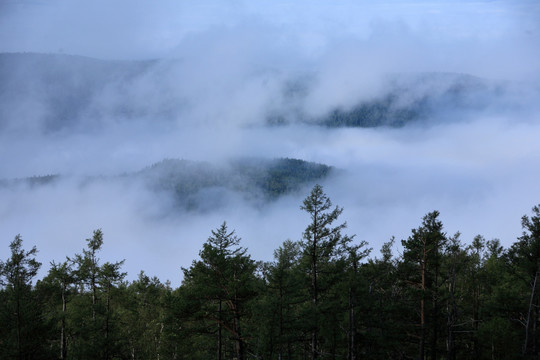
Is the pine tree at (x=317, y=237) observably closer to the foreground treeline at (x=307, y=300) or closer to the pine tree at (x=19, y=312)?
the foreground treeline at (x=307, y=300)

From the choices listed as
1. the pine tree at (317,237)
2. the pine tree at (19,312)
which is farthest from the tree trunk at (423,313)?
the pine tree at (19,312)

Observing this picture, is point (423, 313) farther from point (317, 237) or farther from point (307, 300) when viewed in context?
point (317, 237)

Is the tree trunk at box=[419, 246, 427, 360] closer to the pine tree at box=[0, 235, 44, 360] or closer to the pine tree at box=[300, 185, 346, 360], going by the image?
the pine tree at box=[300, 185, 346, 360]

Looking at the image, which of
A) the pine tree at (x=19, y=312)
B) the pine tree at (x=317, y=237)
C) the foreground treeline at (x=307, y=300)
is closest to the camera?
the foreground treeline at (x=307, y=300)

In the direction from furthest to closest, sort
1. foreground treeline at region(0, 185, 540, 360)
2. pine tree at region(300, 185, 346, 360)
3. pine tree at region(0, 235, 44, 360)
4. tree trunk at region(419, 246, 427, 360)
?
pine tree at region(0, 235, 44, 360) < tree trunk at region(419, 246, 427, 360) < pine tree at region(300, 185, 346, 360) < foreground treeline at region(0, 185, 540, 360)

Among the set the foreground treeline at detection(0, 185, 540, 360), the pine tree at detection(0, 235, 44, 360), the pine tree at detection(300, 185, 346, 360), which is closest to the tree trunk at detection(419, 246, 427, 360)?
the foreground treeline at detection(0, 185, 540, 360)

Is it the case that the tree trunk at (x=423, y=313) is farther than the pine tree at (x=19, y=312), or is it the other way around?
the pine tree at (x=19, y=312)

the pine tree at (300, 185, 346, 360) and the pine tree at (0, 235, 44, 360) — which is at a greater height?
the pine tree at (300, 185, 346, 360)

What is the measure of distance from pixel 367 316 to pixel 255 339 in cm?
910

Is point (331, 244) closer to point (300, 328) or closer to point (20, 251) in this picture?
point (300, 328)

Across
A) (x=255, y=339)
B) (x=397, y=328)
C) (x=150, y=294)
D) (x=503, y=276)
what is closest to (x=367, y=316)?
(x=397, y=328)

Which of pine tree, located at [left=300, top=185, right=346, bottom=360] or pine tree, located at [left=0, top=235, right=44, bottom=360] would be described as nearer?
pine tree, located at [left=300, top=185, right=346, bottom=360]

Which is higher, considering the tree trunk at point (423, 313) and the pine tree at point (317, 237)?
the pine tree at point (317, 237)

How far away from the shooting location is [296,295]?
3234 cm
